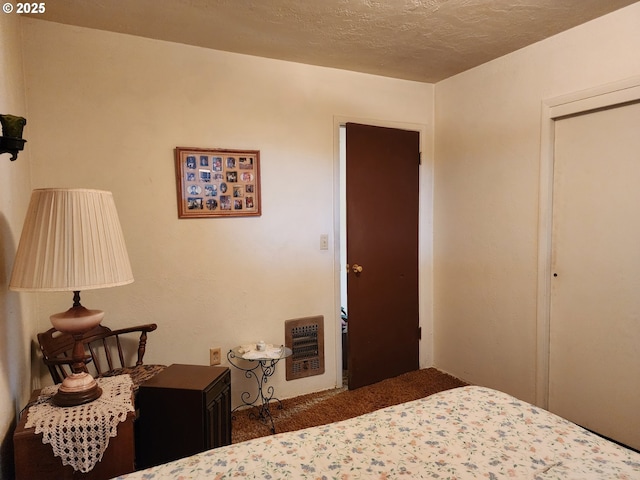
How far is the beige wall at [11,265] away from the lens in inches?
53.2

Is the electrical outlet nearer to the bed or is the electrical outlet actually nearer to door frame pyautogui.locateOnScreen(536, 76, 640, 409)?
the bed

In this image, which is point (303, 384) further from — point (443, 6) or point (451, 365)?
point (443, 6)

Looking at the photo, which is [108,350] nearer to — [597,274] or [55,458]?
[55,458]

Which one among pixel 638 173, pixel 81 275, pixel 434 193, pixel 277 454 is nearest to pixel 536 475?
pixel 277 454

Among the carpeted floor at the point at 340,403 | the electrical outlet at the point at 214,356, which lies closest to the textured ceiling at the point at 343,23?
the electrical outlet at the point at 214,356

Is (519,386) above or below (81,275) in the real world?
below

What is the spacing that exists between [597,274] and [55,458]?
274 centimetres

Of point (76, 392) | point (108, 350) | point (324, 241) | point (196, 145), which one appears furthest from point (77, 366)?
point (324, 241)

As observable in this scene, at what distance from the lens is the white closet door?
2072 mm

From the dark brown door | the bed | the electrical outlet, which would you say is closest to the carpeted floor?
the dark brown door

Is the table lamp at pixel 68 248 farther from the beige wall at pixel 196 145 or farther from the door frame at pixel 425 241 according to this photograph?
the door frame at pixel 425 241

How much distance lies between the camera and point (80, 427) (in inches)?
49.9

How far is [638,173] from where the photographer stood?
2.03 metres

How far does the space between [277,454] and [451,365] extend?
8.10 ft
